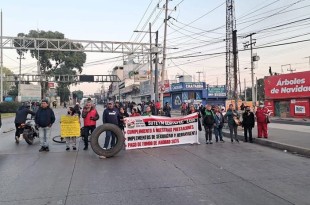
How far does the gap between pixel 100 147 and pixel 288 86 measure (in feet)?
94.3

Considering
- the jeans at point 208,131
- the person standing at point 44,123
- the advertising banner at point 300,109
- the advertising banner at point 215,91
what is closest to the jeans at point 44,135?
the person standing at point 44,123

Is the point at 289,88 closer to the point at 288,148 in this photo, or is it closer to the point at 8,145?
the point at 288,148

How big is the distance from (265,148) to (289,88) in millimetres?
24180

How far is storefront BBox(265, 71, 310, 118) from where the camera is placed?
33.1 m

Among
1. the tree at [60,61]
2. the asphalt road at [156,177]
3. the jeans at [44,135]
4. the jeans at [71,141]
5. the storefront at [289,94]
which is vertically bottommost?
the asphalt road at [156,177]

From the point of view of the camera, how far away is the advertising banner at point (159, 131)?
13242mm

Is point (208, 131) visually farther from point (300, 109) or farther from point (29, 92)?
point (29, 92)

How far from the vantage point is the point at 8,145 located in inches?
560

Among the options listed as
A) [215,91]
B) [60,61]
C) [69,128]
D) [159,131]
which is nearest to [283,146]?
[159,131]

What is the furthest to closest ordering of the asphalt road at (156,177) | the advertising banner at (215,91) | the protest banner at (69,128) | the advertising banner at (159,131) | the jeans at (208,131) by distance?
the advertising banner at (215,91)
the jeans at (208,131)
the advertising banner at (159,131)
the protest banner at (69,128)
the asphalt road at (156,177)

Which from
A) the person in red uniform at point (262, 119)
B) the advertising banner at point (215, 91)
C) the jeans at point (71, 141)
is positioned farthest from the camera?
the advertising banner at point (215, 91)

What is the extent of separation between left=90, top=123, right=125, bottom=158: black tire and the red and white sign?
85.7 ft

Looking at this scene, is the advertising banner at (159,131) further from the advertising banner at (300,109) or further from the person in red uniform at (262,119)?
the advertising banner at (300,109)

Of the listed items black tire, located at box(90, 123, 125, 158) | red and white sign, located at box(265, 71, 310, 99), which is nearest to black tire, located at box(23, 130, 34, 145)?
black tire, located at box(90, 123, 125, 158)
